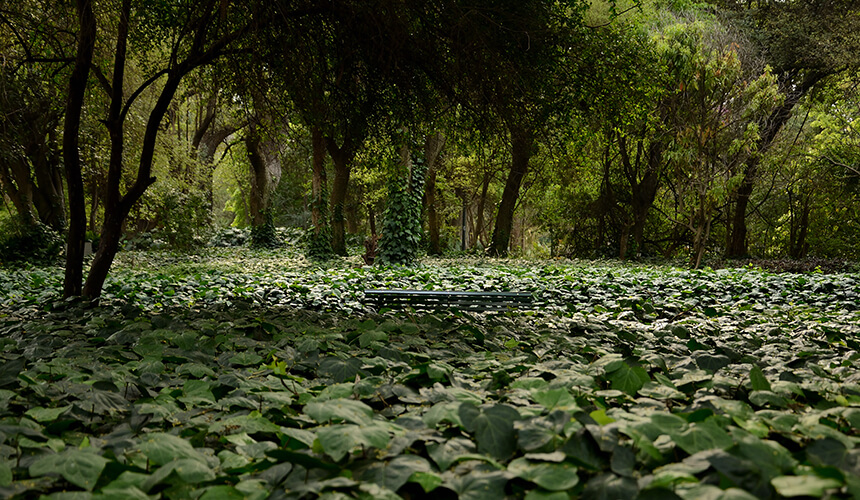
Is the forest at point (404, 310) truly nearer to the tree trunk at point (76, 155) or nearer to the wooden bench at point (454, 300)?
the tree trunk at point (76, 155)

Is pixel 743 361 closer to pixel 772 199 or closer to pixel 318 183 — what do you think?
pixel 318 183

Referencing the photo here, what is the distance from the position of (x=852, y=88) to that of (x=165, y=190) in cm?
2297

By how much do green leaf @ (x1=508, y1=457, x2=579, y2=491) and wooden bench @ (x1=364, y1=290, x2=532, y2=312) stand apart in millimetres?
5270

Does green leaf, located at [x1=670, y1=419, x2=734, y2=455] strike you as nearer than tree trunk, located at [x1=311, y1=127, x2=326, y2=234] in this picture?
Yes

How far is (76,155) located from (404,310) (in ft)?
14.2

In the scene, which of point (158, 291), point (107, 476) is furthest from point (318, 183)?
point (107, 476)

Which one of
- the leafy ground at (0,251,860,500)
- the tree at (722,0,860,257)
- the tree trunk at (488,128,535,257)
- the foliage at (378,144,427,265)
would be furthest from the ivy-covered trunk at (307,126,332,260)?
the tree at (722,0,860,257)

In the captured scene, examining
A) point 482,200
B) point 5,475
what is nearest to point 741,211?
point 482,200

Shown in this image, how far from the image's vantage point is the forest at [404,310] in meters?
1.68

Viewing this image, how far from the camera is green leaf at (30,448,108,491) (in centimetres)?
161

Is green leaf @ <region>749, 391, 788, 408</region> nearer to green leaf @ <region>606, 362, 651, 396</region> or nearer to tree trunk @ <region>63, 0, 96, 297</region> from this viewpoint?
green leaf @ <region>606, 362, 651, 396</region>

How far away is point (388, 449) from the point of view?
1.81m

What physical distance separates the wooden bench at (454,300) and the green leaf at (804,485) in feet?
18.2

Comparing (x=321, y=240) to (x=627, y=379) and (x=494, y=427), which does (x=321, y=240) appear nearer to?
(x=627, y=379)
